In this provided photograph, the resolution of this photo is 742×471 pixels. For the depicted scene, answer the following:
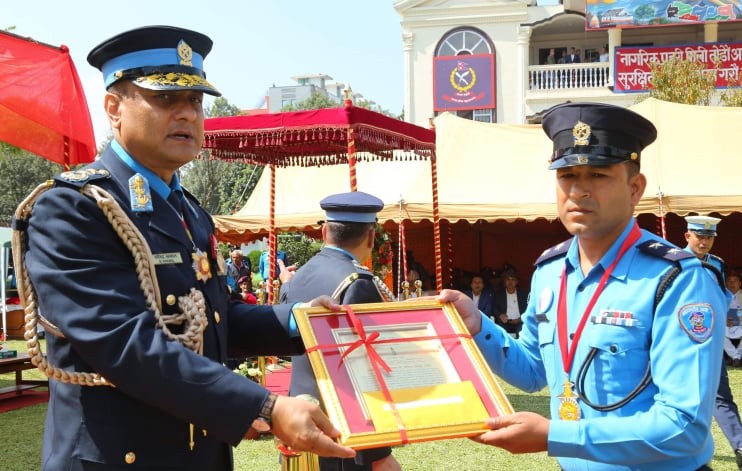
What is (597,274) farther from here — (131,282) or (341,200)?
(341,200)

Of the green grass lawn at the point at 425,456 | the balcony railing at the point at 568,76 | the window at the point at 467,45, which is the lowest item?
the green grass lawn at the point at 425,456

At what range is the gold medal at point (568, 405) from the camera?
2191mm

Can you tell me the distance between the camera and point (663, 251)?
7.02ft

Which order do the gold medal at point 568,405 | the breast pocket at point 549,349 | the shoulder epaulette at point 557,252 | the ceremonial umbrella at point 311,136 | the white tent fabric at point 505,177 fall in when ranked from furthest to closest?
the white tent fabric at point 505,177, the ceremonial umbrella at point 311,136, the shoulder epaulette at point 557,252, the breast pocket at point 549,349, the gold medal at point 568,405

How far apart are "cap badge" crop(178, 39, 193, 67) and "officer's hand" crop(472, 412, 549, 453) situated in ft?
4.70

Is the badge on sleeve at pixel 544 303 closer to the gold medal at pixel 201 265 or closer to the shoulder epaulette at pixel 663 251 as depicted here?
the shoulder epaulette at pixel 663 251

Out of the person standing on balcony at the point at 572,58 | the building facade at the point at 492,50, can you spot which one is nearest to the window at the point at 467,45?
the building facade at the point at 492,50

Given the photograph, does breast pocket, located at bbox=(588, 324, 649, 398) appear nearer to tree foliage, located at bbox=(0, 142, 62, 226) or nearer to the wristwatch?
the wristwatch

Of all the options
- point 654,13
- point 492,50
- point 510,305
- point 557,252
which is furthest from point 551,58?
point 557,252

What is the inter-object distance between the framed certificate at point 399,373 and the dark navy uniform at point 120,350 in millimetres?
268

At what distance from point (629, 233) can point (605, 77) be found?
88.4 feet

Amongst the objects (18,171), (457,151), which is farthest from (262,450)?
(18,171)

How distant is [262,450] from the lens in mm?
6480

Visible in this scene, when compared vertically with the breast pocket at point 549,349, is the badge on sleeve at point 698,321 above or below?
above
